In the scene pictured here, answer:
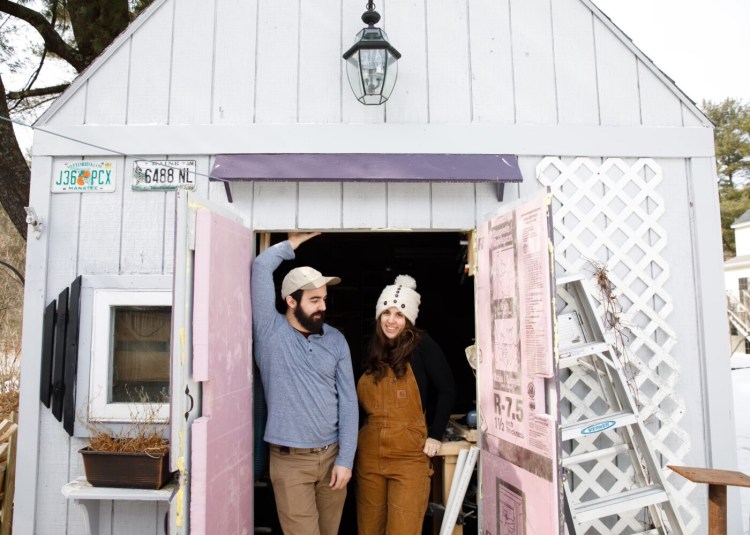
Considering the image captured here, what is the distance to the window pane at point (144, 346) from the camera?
9.47 feet

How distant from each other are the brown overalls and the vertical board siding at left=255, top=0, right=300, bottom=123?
1591 mm

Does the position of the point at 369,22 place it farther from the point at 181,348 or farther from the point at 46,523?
the point at 46,523

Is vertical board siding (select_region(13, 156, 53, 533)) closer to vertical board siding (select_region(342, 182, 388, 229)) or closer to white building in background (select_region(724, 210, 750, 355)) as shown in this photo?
vertical board siding (select_region(342, 182, 388, 229))

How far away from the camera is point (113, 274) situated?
2902 mm

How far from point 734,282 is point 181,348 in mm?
20608

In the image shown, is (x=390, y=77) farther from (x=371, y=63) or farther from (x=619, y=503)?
(x=619, y=503)

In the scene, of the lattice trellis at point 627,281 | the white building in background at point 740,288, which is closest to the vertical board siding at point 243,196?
the lattice trellis at point 627,281

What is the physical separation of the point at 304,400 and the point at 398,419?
53cm

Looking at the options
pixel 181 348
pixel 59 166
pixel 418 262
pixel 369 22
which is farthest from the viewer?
pixel 418 262

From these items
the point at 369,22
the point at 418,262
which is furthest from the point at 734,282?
the point at 369,22

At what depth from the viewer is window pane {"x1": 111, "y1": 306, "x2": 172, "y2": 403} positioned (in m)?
2.89

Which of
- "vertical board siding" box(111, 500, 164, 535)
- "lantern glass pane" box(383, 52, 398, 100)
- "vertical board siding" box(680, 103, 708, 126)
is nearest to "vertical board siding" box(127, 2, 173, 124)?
"lantern glass pane" box(383, 52, 398, 100)

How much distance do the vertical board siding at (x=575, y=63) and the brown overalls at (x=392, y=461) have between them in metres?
1.76

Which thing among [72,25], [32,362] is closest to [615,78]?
[32,362]
